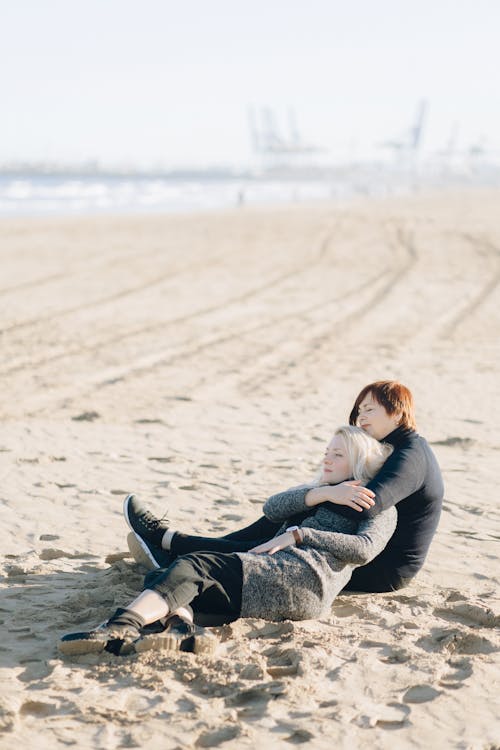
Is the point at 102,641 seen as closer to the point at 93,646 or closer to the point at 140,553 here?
the point at 93,646

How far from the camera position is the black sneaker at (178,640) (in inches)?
153

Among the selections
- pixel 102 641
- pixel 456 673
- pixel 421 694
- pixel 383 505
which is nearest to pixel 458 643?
pixel 456 673

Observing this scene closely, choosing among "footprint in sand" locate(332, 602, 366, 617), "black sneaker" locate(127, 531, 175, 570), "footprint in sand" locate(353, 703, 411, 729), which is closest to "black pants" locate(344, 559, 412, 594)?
"footprint in sand" locate(332, 602, 366, 617)

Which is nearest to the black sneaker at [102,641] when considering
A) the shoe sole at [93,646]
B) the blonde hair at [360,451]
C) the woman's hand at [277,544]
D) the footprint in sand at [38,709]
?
the shoe sole at [93,646]

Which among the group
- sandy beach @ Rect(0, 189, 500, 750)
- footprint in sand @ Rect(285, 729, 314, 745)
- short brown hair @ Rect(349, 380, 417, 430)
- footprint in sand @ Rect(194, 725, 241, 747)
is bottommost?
sandy beach @ Rect(0, 189, 500, 750)

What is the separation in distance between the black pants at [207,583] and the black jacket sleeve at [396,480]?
549mm

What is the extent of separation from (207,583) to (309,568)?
0.43 metres

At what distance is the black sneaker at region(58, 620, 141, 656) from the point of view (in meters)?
3.85

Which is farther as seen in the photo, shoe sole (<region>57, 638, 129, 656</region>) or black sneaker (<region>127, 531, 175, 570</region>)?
black sneaker (<region>127, 531, 175, 570</region>)

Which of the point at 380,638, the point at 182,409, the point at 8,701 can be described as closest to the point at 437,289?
the point at 182,409

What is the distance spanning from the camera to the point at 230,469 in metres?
6.90

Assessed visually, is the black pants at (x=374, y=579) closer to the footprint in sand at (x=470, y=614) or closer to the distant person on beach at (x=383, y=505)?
the distant person on beach at (x=383, y=505)

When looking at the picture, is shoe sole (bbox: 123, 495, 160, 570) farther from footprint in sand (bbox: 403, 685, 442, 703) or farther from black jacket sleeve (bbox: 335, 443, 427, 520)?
footprint in sand (bbox: 403, 685, 442, 703)

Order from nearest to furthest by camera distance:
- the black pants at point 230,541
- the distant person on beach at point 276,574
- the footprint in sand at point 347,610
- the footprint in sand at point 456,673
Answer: the footprint in sand at point 456,673
the distant person on beach at point 276,574
the footprint in sand at point 347,610
the black pants at point 230,541
